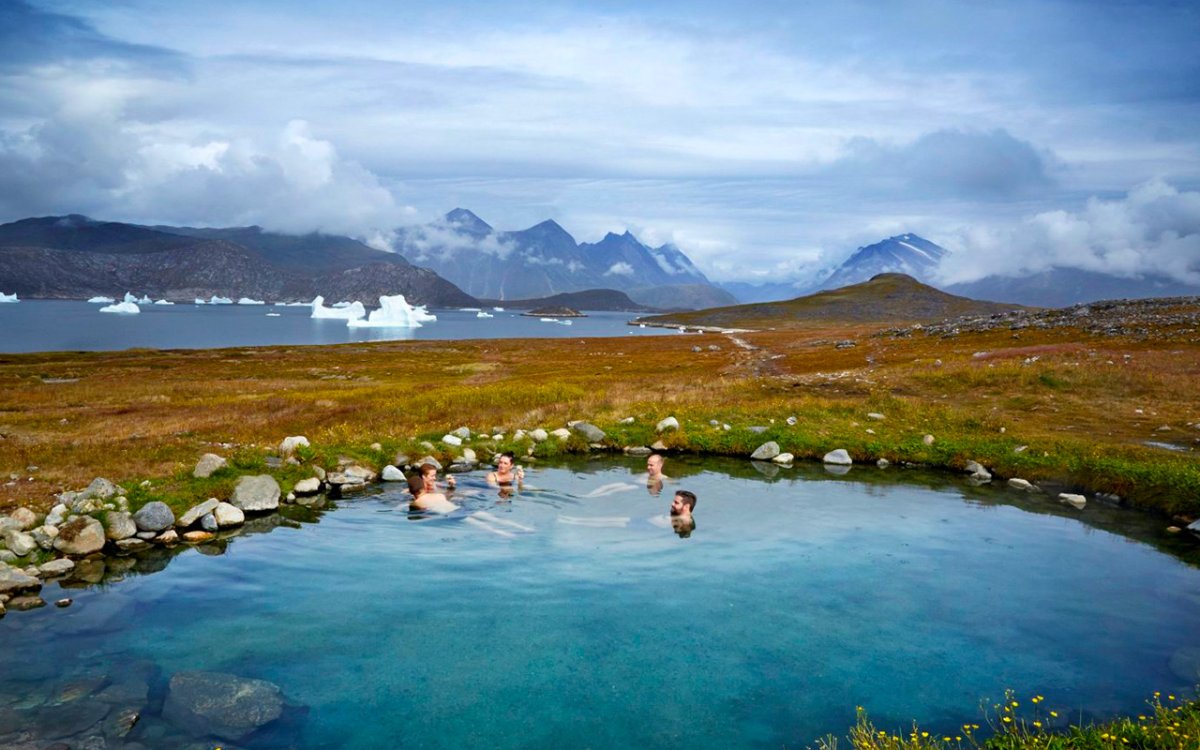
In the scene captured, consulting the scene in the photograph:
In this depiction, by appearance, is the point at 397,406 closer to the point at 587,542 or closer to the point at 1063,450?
the point at 587,542

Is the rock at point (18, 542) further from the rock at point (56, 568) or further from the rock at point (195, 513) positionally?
the rock at point (195, 513)

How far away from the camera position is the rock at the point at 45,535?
17703mm

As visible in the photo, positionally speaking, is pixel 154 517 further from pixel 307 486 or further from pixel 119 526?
pixel 307 486

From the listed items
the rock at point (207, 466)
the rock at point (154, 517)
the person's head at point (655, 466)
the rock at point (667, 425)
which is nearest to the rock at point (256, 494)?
the rock at point (207, 466)

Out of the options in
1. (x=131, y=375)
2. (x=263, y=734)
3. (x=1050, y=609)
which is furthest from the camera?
(x=131, y=375)

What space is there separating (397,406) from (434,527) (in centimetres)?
1877

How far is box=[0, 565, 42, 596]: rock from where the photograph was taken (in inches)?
609

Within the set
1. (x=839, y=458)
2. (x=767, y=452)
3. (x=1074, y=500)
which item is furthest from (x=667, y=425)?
(x=1074, y=500)

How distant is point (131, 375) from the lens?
69688 millimetres

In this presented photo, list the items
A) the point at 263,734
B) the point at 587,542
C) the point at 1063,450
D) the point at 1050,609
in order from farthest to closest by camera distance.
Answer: the point at 1063,450
the point at 587,542
the point at 1050,609
the point at 263,734

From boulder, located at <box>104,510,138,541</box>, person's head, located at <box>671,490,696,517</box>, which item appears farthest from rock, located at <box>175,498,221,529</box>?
person's head, located at <box>671,490,696,517</box>

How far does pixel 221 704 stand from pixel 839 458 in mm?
24995

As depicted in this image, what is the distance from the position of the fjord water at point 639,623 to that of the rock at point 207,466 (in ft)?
12.3

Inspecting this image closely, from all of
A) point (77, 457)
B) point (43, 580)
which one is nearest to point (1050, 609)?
point (43, 580)
